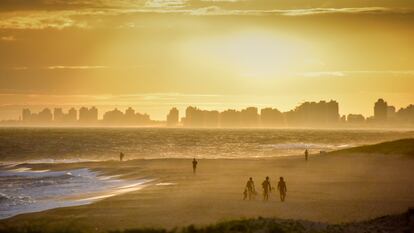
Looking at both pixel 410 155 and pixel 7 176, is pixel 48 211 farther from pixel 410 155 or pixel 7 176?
pixel 410 155

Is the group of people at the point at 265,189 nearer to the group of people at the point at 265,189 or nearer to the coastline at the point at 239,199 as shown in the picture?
the group of people at the point at 265,189

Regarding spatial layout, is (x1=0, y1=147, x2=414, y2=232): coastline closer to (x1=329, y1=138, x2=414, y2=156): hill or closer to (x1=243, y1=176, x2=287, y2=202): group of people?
(x1=243, y1=176, x2=287, y2=202): group of people

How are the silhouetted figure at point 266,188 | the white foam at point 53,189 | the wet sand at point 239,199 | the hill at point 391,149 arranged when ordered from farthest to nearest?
the hill at point 391,149, the white foam at point 53,189, the silhouetted figure at point 266,188, the wet sand at point 239,199

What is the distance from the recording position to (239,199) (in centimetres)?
3797

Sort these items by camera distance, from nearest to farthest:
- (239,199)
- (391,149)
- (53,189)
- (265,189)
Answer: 1. (265,189)
2. (239,199)
3. (53,189)
4. (391,149)

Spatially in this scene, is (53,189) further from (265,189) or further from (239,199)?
(265,189)

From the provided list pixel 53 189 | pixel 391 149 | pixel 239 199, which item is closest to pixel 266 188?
pixel 239 199

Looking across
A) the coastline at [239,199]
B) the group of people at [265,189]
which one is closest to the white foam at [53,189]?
the coastline at [239,199]

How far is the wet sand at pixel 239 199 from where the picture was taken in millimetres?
30672

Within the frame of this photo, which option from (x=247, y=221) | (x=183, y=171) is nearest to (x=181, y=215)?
(x=247, y=221)

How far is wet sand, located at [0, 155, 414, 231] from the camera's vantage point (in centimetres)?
3067

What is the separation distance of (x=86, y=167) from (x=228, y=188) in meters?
34.5

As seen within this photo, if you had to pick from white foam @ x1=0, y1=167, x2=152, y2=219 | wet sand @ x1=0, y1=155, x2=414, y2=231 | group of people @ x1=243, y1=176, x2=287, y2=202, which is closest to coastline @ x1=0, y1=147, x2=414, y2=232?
wet sand @ x1=0, y1=155, x2=414, y2=231

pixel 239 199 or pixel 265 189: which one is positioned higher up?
pixel 265 189
